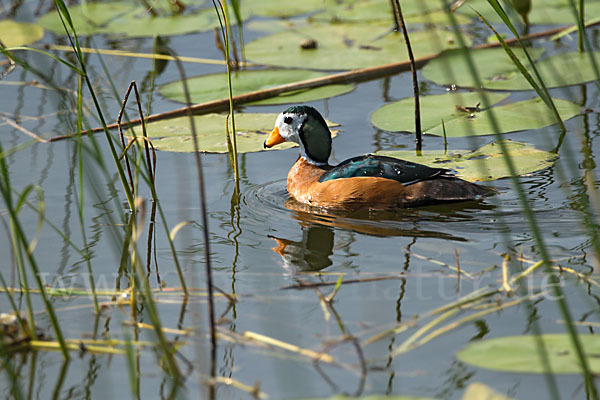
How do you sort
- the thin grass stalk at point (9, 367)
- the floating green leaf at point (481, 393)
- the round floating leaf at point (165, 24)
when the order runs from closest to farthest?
the floating green leaf at point (481, 393) → the thin grass stalk at point (9, 367) → the round floating leaf at point (165, 24)

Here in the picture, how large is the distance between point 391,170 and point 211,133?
1.77 m

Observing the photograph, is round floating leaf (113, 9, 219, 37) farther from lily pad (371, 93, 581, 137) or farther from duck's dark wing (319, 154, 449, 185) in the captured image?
duck's dark wing (319, 154, 449, 185)

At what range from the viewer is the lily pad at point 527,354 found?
296 centimetres

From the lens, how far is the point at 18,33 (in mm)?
9031

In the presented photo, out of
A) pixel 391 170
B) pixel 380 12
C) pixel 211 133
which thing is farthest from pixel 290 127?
pixel 380 12

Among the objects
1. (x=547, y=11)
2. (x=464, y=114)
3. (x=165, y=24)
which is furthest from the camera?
(x=165, y=24)

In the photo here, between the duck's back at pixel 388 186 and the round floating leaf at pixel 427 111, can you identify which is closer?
the duck's back at pixel 388 186

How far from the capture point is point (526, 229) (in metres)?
4.83

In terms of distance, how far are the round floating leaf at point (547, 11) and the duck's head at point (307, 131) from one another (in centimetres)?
350

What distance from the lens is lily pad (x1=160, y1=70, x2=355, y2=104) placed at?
23.6 ft

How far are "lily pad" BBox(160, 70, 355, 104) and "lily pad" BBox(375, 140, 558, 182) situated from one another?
1401 mm

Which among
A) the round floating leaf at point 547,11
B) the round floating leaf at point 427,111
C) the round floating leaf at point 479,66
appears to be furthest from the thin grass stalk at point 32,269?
the round floating leaf at point 547,11

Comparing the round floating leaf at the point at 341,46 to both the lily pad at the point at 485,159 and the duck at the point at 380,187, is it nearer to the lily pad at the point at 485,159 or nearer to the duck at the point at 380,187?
the lily pad at the point at 485,159

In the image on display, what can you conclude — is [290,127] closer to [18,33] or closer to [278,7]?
[278,7]
